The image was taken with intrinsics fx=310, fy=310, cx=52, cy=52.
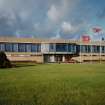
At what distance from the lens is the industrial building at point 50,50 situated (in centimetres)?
10444

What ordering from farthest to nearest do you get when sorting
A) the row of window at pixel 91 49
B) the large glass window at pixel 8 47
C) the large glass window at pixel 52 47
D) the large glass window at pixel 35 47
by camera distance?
the row of window at pixel 91 49, the large glass window at pixel 52 47, the large glass window at pixel 35 47, the large glass window at pixel 8 47

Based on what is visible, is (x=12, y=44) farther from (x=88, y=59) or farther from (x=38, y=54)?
(x=88, y=59)

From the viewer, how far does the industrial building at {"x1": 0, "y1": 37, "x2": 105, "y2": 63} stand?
10444 cm

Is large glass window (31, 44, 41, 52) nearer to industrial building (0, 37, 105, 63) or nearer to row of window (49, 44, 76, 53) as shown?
industrial building (0, 37, 105, 63)

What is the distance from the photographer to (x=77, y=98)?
38.7 ft

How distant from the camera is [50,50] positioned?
110m

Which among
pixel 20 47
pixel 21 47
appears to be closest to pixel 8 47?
pixel 20 47

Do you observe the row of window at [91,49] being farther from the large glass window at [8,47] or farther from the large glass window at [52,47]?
the large glass window at [8,47]

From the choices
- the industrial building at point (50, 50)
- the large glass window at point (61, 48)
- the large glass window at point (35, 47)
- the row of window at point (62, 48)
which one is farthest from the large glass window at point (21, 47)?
the large glass window at point (61, 48)

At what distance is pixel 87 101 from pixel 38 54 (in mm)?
96754

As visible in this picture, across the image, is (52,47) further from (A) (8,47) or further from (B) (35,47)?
(A) (8,47)

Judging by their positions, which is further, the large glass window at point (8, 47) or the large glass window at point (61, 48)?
the large glass window at point (61, 48)

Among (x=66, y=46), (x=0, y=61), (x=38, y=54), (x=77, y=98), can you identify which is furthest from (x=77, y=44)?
(x=77, y=98)

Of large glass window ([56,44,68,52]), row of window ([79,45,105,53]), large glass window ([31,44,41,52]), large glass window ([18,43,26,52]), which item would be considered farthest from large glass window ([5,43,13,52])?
row of window ([79,45,105,53])
